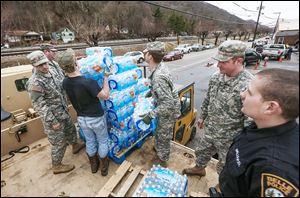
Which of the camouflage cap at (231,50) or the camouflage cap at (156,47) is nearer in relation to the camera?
the camouflage cap at (231,50)

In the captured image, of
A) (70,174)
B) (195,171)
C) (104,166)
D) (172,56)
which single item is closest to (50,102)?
(70,174)

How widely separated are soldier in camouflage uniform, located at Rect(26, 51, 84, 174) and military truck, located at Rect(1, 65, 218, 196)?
183 millimetres

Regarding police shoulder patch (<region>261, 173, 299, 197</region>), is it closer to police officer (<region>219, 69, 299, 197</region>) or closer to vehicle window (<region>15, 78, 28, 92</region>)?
police officer (<region>219, 69, 299, 197</region>)

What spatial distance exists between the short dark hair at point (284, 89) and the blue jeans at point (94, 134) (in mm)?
1901

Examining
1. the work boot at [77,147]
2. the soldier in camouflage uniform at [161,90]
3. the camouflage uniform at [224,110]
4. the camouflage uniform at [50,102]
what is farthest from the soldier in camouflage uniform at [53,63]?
the camouflage uniform at [224,110]

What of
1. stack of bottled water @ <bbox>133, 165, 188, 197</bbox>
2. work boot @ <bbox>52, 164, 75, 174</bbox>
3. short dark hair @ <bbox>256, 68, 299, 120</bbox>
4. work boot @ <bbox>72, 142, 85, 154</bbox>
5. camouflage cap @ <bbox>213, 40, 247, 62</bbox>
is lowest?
work boot @ <bbox>72, 142, 85, 154</bbox>

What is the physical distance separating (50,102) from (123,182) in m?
1.66

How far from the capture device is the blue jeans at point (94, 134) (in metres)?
2.23

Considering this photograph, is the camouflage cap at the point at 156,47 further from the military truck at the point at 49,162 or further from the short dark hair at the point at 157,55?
the military truck at the point at 49,162

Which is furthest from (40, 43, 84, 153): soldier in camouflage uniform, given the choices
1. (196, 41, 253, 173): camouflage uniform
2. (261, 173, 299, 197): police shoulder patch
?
(261, 173, 299, 197): police shoulder patch

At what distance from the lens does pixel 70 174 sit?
198cm

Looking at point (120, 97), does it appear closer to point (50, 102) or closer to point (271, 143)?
point (50, 102)

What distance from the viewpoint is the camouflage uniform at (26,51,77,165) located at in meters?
2.22

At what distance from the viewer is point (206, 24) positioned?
49469mm
